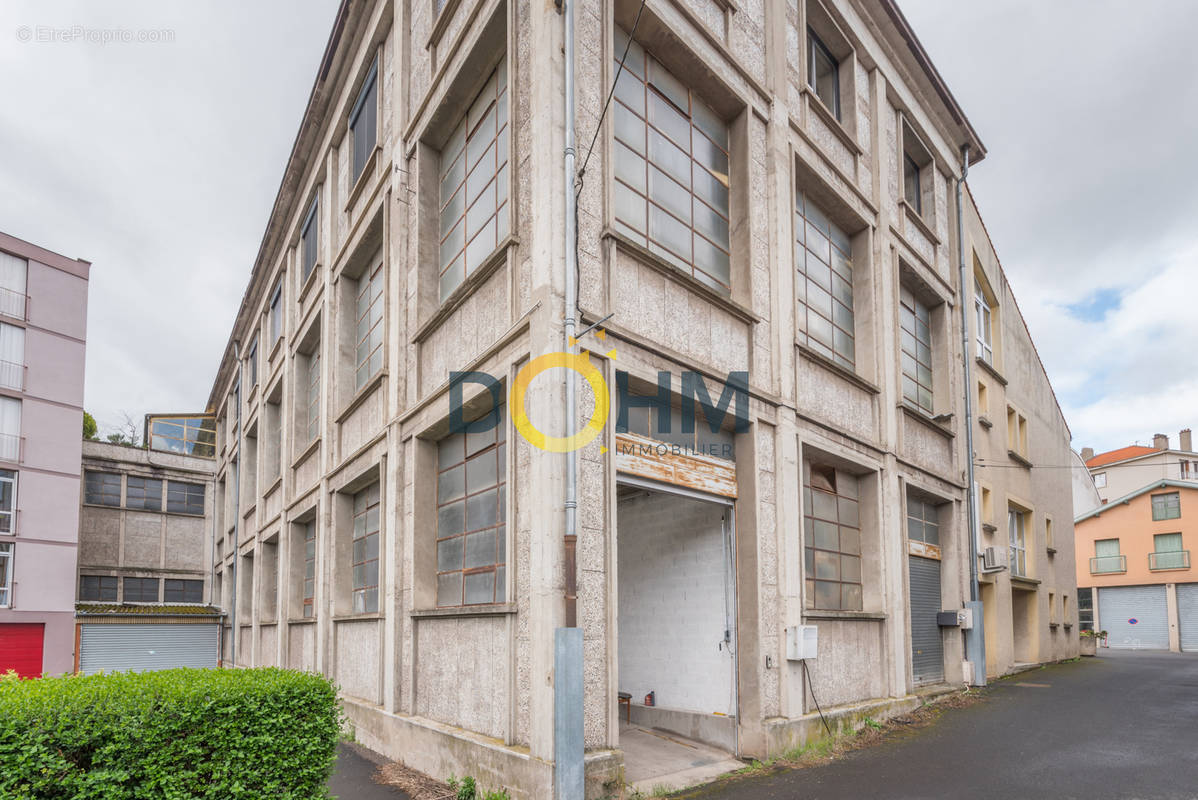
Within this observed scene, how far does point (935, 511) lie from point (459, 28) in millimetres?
12006

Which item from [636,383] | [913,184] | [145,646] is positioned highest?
[913,184]

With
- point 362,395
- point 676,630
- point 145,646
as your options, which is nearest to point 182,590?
point 145,646

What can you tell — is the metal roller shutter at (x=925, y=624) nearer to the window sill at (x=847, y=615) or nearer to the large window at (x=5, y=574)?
the window sill at (x=847, y=615)

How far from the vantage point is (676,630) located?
10586 millimetres

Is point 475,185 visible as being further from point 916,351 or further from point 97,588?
point 97,588

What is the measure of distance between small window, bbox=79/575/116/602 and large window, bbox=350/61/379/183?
25.5 metres

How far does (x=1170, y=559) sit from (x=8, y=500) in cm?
4620

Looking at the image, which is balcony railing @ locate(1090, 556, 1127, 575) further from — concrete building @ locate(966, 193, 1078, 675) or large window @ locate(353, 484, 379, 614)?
large window @ locate(353, 484, 379, 614)

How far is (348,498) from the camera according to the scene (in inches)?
558

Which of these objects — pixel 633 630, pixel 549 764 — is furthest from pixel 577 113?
pixel 633 630

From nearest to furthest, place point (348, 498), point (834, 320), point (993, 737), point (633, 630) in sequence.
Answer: point (993, 737) → point (633, 630) → point (834, 320) → point (348, 498)

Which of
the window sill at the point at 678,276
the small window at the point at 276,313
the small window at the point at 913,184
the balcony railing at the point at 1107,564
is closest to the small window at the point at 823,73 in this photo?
the small window at the point at 913,184

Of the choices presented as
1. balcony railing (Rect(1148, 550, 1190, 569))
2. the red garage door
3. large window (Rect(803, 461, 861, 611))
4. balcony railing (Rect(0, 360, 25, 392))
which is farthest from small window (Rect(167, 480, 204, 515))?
balcony railing (Rect(1148, 550, 1190, 569))

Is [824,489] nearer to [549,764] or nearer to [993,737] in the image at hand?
[993,737]
